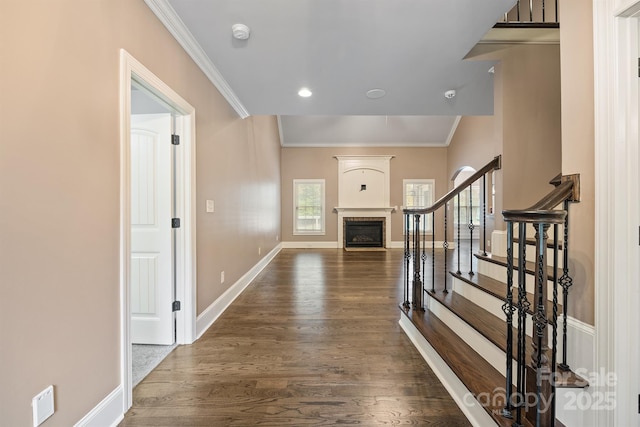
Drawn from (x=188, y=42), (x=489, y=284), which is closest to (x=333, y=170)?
(x=188, y=42)

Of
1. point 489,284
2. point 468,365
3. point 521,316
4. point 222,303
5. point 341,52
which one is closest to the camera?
point 521,316

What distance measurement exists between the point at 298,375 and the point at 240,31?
2.52m

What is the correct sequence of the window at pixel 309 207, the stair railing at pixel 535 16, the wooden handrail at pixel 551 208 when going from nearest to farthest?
the wooden handrail at pixel 551 208, the stair railing at pixel 535 16, the window at pixel 309 207

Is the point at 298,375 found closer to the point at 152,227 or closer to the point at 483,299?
the point at 483,299

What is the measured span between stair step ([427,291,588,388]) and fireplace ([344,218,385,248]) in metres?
5.63

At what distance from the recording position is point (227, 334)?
2514 mm

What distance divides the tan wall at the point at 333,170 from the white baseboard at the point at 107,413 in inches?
266

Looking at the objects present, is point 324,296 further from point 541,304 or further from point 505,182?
point 541,304

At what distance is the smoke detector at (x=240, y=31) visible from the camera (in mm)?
2030

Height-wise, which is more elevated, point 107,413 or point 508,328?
point 508,328

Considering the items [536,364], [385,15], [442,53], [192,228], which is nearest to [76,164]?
[192,228]

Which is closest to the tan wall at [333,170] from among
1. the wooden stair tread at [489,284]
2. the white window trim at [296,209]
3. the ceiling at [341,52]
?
the white window trim at [296,209]

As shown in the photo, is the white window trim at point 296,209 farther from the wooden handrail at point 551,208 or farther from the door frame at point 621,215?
the door frame at point 621,215

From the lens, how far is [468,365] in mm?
1684
